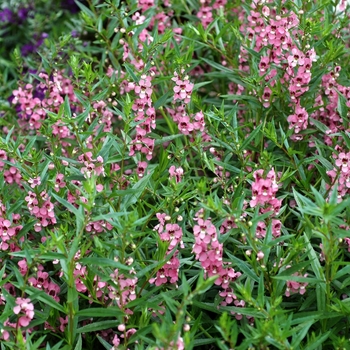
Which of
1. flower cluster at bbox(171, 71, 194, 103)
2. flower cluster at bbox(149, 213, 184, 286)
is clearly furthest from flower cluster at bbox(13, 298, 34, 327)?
flower cluster at bbox(171, 71, 194, 103)

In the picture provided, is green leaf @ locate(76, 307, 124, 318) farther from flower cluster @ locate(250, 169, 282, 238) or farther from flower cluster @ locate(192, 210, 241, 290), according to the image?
flower cluster @ locate(250, 169, 282, 238)

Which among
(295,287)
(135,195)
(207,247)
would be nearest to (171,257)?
(207,247)

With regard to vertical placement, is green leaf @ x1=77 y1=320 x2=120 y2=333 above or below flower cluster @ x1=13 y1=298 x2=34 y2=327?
below

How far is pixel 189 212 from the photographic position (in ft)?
8.48

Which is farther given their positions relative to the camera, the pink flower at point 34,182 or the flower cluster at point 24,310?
the pink flower at point 34,182

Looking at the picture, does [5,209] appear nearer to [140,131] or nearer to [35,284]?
[35,284]

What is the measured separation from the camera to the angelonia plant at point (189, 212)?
213cm

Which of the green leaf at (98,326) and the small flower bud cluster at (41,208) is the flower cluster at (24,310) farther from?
the small flower bud cluster at (41,208)

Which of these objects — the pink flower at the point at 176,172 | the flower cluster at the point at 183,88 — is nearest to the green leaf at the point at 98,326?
the pink flower at the point at 176,172

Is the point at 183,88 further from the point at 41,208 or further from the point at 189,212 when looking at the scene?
the point at 41,208

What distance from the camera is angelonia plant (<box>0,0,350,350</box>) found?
6.99 ft

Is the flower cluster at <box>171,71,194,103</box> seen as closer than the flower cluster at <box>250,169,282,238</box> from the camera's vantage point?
No

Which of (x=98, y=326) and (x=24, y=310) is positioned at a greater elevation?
(x=24, y=310)

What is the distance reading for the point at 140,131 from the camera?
271cm
